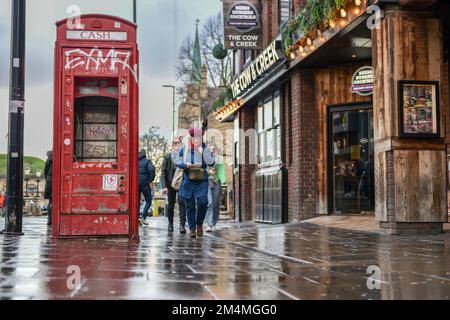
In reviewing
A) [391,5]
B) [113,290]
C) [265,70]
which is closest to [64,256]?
[113,290]

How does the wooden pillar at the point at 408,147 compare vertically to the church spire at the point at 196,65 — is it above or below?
below

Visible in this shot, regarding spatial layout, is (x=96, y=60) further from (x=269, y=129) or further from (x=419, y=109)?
(x=269, y=129)

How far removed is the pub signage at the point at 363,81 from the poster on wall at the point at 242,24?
402 centimetres

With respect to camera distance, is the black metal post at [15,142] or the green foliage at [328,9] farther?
the green foliage at [328,9]

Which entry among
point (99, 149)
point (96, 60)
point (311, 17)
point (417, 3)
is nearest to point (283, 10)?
point (311, 17)

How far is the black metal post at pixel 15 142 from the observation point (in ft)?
37.6

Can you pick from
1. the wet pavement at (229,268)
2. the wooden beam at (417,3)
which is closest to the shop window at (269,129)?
the wooden beam at (417,3)

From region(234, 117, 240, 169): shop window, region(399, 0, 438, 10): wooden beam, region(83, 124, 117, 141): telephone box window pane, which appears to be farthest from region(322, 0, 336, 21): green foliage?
region(234, 117, 240, 169): shop window

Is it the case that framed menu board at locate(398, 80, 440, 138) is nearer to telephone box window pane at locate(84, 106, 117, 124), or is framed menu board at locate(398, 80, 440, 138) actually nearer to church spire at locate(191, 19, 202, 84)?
telephone box window pane at locate(84, 106, 117, 124)

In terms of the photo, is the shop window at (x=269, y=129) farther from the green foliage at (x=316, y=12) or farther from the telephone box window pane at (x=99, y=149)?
the telephone box window pane at (x=99, y=149)

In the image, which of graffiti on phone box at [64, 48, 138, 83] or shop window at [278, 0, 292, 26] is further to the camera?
shop window at [278, 0, 292, 26]

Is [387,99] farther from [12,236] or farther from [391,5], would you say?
[12,236]

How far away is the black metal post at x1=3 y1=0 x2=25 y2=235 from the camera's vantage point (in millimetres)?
11453

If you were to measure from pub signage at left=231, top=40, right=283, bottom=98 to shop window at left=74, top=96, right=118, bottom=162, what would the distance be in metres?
6.01
